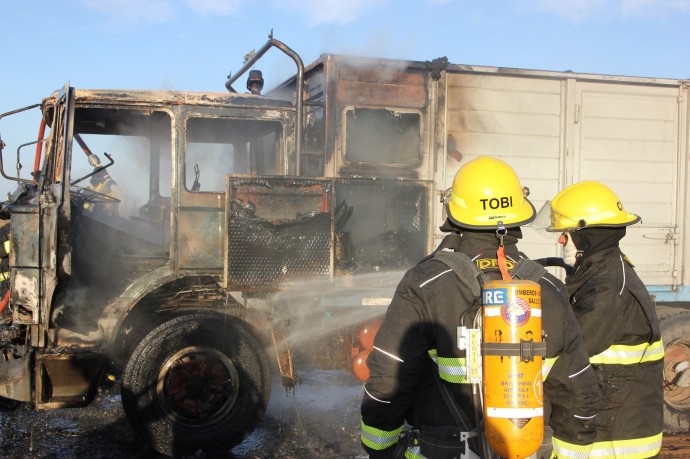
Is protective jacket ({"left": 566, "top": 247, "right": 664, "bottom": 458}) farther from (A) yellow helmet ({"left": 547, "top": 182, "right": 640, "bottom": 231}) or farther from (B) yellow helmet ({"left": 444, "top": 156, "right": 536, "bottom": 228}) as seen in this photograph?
(B) yellow helmet ({"left": 444, "top": 156, "right": 536, "bottom": 228})

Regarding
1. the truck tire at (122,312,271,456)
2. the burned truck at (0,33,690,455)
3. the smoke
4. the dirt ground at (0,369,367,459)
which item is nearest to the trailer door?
the burned truck at (0,33,690,455)

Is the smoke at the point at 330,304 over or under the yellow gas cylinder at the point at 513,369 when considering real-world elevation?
under

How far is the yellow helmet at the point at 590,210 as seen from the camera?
337 cm

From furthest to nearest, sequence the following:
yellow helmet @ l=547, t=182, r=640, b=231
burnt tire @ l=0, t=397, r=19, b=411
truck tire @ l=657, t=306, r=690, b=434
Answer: burnt tire @ l=0, t=397, r=19, b=411
truck tire @ l=657, t=306, r=690, b=434
yellow helmet @ l=547, t=182, r=640, b=231

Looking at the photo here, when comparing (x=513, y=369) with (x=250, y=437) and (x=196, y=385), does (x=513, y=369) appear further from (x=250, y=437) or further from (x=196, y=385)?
(x=250, y=437)

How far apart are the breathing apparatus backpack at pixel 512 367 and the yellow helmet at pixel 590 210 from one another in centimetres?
149

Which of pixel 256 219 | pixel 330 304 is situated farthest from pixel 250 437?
pixel 256 219

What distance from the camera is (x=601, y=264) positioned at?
321cm

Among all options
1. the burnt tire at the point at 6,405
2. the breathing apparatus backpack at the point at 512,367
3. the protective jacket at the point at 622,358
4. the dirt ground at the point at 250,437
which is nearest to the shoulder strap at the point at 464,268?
the breathing apparatus backpack at the point at 512,367

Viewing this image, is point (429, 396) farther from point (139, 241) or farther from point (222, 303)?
point (139, 241)

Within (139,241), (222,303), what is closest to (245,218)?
(222,303)

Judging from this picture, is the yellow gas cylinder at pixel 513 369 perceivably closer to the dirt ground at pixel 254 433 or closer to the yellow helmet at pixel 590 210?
the yellow helmet at pixel 590 210

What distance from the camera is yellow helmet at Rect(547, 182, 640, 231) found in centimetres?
337

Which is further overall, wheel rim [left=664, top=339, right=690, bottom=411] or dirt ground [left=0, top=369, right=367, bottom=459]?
wheel rim [left=664, top=339, right=690, bottom=411]
